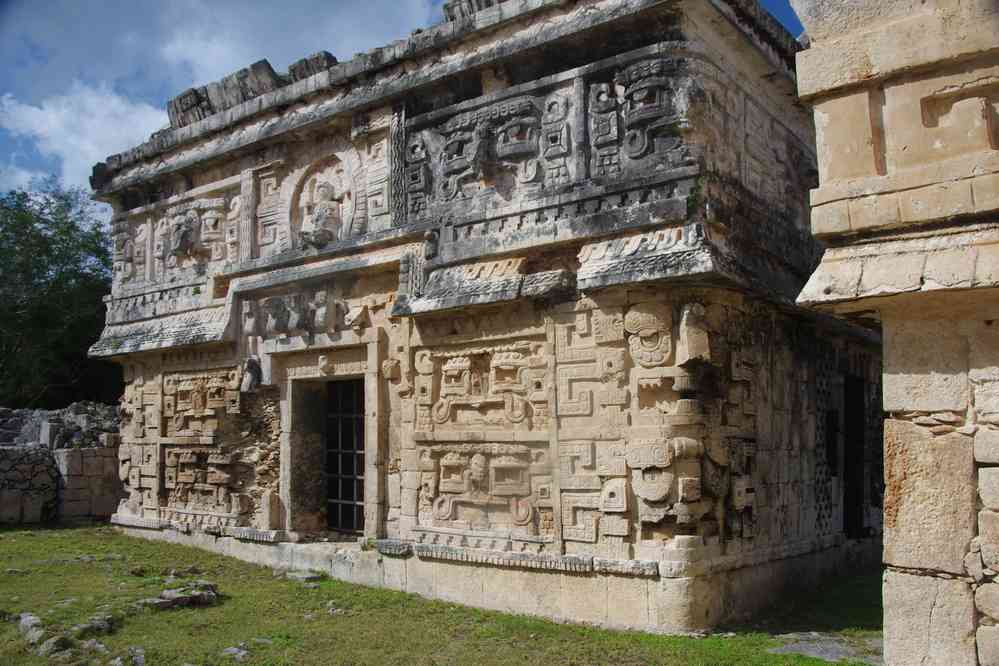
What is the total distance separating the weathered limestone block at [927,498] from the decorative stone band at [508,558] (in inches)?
130

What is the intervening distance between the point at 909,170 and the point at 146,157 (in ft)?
33.4

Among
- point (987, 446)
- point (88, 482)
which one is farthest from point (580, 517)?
point (88, 482)

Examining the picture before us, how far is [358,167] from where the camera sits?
8977 mm

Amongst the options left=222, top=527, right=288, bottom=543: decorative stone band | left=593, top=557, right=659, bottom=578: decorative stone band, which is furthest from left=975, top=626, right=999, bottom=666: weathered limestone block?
left=222, top=527, right=288, bottom=543: decorative stone band

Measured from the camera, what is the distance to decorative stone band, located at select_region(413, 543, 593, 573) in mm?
6625

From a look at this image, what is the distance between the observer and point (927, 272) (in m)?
3.29

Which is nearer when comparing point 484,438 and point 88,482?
point 484,438

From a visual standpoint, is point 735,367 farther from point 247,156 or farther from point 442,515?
point 247,156

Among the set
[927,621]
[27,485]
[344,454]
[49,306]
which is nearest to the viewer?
[927,621]

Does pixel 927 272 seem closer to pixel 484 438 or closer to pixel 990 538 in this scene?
pixel 990 538

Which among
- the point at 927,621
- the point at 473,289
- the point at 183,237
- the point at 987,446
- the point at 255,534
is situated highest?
the point at 183,237

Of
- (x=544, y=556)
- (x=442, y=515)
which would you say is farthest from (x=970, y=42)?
(x=442, y=515)

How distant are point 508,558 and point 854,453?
4428mm

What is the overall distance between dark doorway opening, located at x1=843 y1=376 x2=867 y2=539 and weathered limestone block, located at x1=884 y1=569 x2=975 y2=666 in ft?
19.4
